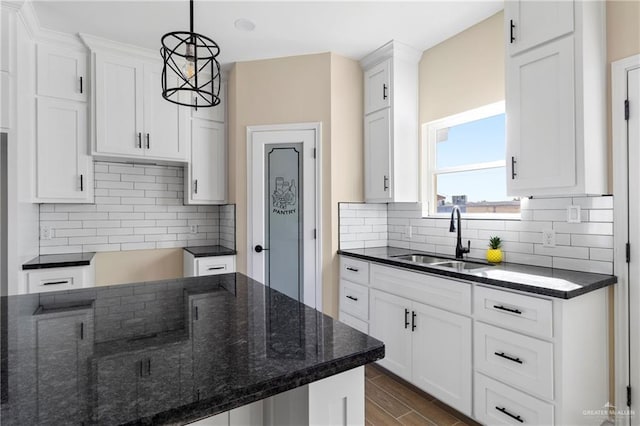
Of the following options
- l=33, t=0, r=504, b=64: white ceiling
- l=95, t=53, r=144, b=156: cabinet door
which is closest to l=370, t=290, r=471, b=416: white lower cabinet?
l=33, t=0, r=504, b=64: white ceiling

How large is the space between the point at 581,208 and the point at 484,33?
1.51m

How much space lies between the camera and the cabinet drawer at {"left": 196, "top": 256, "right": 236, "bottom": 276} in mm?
3279

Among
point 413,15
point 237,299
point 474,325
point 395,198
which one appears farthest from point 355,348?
point 413,15

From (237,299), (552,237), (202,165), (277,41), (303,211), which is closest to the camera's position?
(237,299)

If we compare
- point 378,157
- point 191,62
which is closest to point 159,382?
point 191,62

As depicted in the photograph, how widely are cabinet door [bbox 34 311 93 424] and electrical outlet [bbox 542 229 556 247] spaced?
2.48 m

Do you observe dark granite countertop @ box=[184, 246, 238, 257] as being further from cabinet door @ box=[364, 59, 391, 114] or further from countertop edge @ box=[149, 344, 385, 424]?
countertop edge @ box=[149, 344, 385, 424]

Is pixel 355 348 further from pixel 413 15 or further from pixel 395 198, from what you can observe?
pixel 413 15

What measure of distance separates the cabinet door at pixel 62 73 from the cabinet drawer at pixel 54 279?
4.76ft

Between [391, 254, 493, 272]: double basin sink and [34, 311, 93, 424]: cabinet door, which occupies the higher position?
[34, 311, 93, 424]: cabinet door

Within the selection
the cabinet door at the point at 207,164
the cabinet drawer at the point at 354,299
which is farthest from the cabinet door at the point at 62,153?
the cabinet drawer at the point at 354,299

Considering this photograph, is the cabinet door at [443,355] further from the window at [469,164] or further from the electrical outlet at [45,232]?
the electrical outlet at [45,232]

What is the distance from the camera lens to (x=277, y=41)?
10.0ft

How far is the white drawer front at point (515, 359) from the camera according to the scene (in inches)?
68.7
